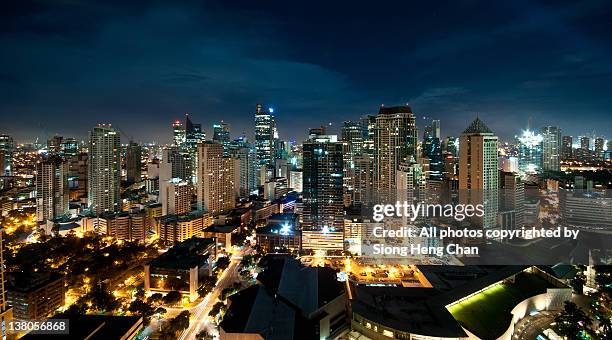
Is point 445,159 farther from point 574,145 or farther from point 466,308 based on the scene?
point 466,308

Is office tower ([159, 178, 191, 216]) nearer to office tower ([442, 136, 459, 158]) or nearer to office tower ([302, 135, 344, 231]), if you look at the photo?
office tower ([302, 135, 344, 231])

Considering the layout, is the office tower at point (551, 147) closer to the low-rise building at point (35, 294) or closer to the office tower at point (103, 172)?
the low-rise building at point (35, 294)

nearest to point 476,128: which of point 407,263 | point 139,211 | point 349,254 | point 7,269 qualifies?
point 407,263

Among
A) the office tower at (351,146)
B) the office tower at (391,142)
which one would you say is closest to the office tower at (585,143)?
the office tower at (391,142)

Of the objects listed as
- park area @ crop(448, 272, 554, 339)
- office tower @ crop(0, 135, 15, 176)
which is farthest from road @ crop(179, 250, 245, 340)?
office tower @ crop(0, 135, 15, 176)

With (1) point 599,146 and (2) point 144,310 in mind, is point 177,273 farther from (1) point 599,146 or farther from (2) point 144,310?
(1) point 599,146

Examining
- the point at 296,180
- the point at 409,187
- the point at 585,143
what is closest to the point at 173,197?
the point at 409,187
